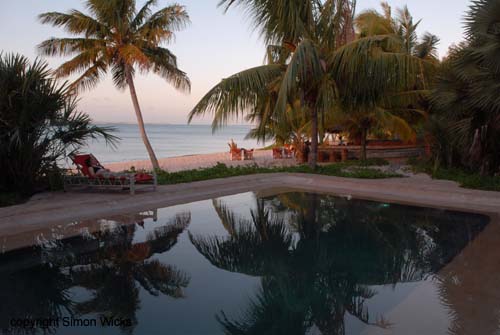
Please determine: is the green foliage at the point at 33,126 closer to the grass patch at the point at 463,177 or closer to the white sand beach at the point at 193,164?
the white sand beach at the point at 193,164

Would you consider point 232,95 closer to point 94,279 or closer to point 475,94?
point 475,94

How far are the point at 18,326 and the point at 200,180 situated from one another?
7864mm

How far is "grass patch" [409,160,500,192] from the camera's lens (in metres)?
9.49

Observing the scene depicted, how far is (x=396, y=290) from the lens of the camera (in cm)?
430

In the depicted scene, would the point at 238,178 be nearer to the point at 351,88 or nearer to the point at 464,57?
the point at 351,88

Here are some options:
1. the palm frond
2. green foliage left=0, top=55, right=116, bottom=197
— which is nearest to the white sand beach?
the palm frond

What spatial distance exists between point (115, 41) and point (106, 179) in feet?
21.7

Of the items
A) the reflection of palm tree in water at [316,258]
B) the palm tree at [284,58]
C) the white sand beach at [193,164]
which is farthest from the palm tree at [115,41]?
the reflection of palm tree in water at [316,258]

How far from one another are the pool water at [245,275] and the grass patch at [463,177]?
7.88ft

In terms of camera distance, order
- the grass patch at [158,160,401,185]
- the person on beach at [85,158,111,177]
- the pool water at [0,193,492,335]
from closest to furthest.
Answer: the pool water at [0,193,492,335], the person on beach at [85,158,111,177], the grass patch at [158,160,401,185]

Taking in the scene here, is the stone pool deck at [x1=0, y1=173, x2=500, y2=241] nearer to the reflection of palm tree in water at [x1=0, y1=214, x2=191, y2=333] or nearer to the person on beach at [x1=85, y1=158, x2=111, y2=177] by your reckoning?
the person on beach at [x1=85, y1=158, x2=111, y2=177]

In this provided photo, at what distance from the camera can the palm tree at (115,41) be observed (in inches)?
507

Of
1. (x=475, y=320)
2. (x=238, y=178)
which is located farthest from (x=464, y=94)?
(x=475, y=320)

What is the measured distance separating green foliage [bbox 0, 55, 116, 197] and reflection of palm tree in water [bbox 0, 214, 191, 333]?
356cm
